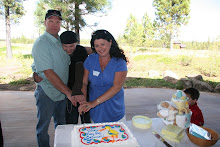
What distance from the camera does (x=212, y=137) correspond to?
1.25 m

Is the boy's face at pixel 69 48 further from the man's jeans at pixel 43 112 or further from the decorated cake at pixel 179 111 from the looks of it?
the decorated cake at pixel 179 111

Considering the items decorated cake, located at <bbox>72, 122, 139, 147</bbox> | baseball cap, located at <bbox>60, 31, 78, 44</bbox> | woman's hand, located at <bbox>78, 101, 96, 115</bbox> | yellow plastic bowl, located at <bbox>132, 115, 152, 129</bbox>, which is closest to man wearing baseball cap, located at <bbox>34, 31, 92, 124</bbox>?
baseball cap, located at <bbox>60, 31, 78, 44</bbox>

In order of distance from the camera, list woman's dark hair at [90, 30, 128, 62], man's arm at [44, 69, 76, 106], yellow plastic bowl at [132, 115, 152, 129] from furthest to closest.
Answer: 1. man's arm at [44, 69, 76, 106]
2. woman's dark hair at [90, 30, 128, 62]
3. yellow plastic bowl at [132, 115, 152, 129]

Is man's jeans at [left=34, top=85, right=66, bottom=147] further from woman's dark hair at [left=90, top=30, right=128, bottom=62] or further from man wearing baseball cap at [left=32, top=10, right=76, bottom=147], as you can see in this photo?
woman's dark hair at [left=90, top=30, right=128, bottom=62]

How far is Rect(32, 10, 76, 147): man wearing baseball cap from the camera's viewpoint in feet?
5.54

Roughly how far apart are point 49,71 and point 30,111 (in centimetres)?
260

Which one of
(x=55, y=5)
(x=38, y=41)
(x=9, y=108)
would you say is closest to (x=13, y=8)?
(x=55, y=5)

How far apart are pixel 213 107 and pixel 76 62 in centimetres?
412

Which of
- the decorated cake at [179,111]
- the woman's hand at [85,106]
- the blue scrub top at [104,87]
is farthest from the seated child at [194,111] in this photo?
the woman's hand at [85,106]

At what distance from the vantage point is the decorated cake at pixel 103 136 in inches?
43.9

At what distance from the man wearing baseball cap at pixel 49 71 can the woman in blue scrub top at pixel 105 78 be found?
232 mm

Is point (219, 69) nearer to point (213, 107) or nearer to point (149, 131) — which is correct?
point (213, 107)

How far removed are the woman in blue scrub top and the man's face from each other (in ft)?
1.57

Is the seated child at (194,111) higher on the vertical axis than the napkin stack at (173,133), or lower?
lower
